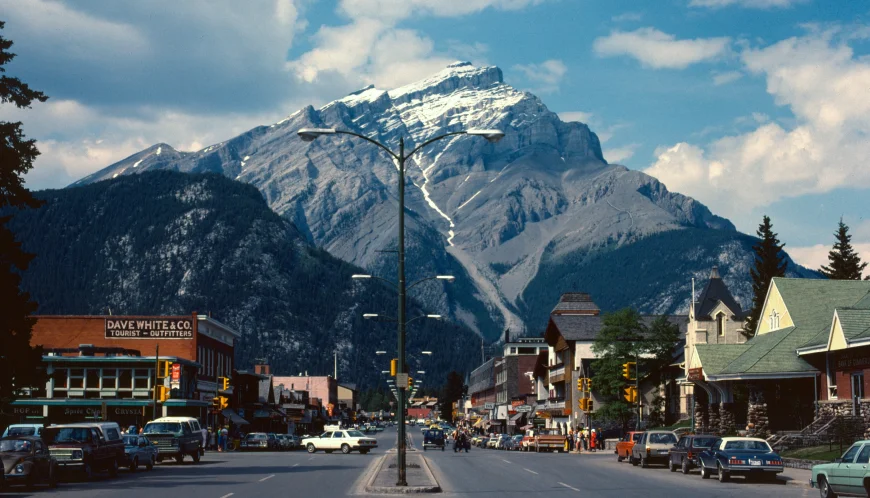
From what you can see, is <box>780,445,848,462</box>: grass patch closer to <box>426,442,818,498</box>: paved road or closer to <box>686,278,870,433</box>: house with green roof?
<box>686,278,870,433</box>: house with green roof

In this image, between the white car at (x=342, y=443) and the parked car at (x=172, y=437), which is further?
the white car at (x=342, y=443)

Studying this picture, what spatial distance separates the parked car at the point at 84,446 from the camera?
3688 centimetres

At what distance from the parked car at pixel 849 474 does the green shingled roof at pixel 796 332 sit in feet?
90.4

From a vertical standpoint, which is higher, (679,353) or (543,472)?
(679,353)

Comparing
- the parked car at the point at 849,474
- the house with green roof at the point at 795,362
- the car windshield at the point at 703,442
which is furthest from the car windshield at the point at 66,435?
the house with green roof at the point at 795,362

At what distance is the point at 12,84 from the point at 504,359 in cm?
13374

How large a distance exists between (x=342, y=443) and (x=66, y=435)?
40024 millimetres

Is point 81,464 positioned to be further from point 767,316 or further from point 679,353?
point 679,353

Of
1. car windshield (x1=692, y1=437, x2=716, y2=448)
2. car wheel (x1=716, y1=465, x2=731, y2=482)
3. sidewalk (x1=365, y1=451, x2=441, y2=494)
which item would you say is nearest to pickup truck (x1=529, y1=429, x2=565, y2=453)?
car windshield (x1=692, y1=437, x2=716, y2=448)

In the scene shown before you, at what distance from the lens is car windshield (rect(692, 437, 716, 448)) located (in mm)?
41594

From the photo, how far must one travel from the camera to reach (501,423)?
168750 mm

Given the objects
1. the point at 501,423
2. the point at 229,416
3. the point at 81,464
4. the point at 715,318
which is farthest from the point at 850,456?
the point at 501,423

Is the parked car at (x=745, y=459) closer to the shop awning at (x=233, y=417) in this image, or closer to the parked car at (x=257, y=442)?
the parked car at (x=257, y=442)

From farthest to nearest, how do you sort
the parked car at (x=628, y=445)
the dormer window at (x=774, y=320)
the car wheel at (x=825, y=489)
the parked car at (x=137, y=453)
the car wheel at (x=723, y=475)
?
1. the dormer window at (x=774, y=320)
2. the parked car at (x=628, y=445)
3. the parked car at (x=137, y=453)
4. the car wheel at (x=723, y=475)
5. the car wheel at (x=825, y=489)
